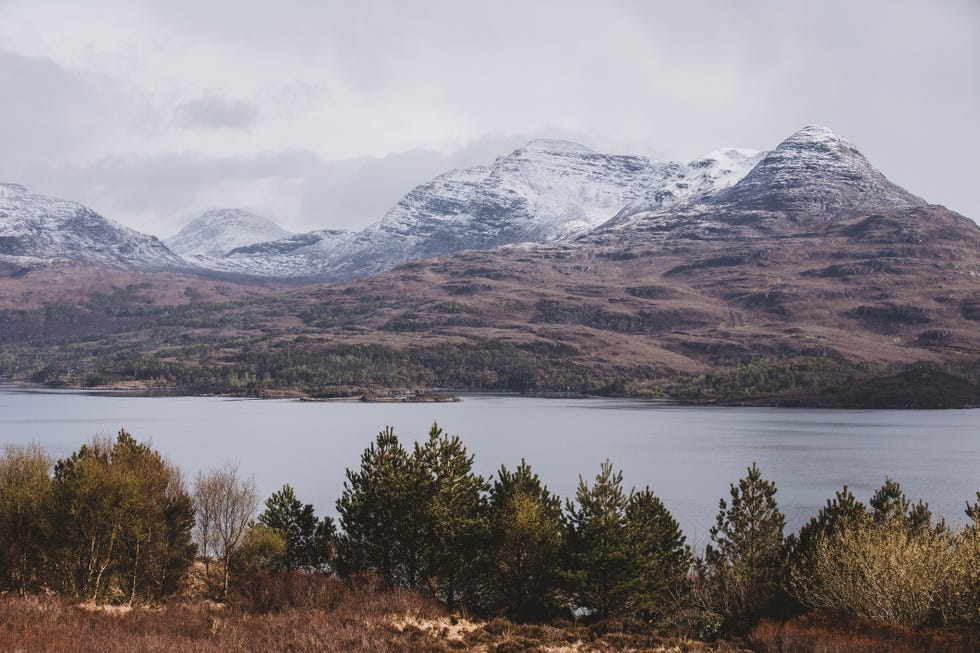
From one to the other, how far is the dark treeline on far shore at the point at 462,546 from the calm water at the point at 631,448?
741 inches

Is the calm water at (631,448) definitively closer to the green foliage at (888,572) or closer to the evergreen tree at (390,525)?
the green foliage at (888,572)

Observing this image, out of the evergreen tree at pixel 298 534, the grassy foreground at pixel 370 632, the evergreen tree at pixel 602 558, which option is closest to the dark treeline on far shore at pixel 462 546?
the evergreen tree at pixel 602 558

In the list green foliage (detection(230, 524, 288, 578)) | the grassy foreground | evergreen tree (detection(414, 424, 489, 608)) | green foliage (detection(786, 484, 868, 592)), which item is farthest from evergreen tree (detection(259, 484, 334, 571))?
green foliage (detection(786, 484, 868, 592))

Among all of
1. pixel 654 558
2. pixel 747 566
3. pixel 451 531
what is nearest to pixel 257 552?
pixel 451 531

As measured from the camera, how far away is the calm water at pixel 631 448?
3578 inches

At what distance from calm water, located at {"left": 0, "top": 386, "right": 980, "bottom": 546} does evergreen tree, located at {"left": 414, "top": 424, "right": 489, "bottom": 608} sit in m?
23.0

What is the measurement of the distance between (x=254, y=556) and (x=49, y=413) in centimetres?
16898

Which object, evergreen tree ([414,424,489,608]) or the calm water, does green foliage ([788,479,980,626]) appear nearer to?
evergreen tree ([414,424,489,608])

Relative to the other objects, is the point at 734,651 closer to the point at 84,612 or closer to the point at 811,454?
the point at 84,612

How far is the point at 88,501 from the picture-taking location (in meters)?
44.5

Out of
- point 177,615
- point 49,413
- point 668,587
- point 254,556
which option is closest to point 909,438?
point 668,587

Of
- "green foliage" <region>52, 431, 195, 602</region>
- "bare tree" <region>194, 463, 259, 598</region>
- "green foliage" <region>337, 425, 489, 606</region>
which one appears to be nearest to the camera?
"green foliage" <region>52, 431, 195, 602</region>

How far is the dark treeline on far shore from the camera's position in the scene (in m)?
43.2

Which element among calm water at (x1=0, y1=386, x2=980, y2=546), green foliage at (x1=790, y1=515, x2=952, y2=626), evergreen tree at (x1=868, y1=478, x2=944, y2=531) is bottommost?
calm water at (x1=0, y1=386, x2=980, y2=546)
